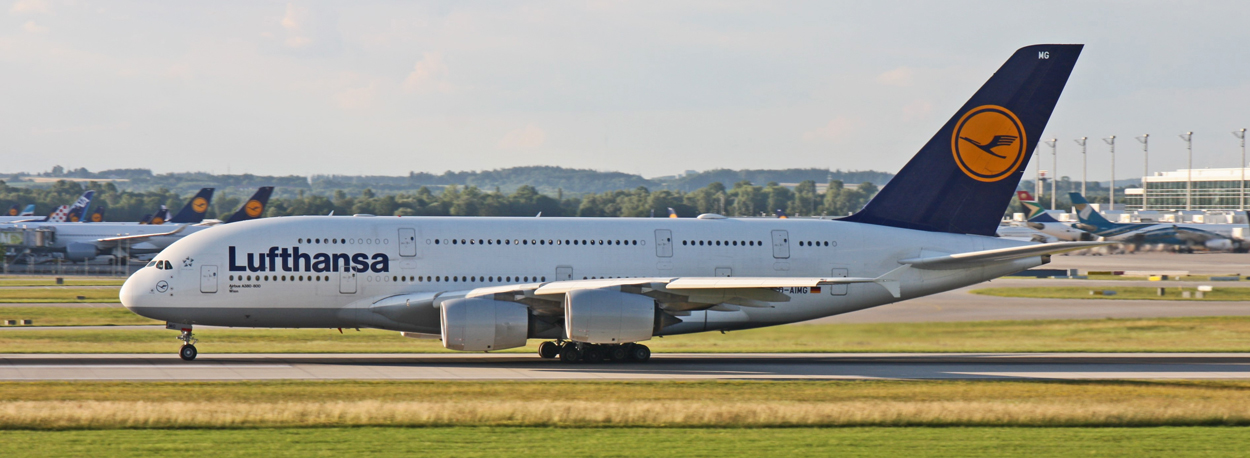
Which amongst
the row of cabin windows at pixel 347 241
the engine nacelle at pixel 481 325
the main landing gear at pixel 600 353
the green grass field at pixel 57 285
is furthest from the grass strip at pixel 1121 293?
the green grass field at pixel 57 285

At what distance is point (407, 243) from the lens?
2922 centimetres

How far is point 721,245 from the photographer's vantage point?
30.8 meters

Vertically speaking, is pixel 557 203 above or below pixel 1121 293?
above

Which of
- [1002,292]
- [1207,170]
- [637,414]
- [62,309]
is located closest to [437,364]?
[637,414]

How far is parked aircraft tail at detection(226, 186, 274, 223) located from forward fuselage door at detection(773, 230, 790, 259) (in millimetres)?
73537

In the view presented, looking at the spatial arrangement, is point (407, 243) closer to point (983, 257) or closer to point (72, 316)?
point (983, 257)

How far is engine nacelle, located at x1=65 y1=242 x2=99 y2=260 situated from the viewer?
95562 mm

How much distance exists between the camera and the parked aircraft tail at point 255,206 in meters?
96.3

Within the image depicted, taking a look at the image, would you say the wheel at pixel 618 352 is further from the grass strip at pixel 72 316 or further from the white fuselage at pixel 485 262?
the grass strip at pixel 72 316

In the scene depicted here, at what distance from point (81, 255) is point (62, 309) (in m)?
52.3

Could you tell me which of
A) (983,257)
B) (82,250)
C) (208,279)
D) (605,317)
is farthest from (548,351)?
(82,250)

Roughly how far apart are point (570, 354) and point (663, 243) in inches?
157

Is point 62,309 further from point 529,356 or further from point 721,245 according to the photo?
point 721,245

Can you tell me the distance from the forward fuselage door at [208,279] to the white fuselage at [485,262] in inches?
1.0
